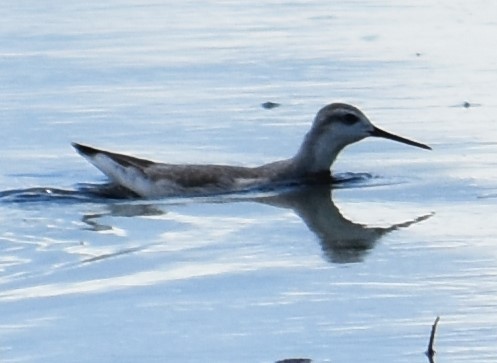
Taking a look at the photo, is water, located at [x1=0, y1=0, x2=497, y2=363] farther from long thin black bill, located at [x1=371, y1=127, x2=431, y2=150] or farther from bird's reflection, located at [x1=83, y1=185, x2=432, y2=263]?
long thin black bill, located at [x1=371, y1=127, x2=431, y2=150]

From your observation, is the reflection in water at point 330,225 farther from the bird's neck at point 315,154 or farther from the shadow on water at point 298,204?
the bird's neck at point 315,154

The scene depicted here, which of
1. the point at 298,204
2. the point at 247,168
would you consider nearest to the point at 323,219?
the point at 298,204

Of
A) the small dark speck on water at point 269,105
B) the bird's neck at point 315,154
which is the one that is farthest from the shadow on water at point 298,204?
the small dark speck on water at point 269,105

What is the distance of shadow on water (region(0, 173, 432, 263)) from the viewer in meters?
10.3

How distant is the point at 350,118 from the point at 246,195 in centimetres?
102

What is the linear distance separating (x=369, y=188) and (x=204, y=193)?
1.08 m

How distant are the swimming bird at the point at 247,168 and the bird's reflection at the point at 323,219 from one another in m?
0.13

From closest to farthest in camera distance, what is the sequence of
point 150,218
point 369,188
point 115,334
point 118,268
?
point 115,334 → point 118,268 → point 150,218 → point 369,188

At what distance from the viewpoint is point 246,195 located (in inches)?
482

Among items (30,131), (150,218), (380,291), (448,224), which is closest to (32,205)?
(150,218)

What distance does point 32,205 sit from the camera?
11688 millimetres

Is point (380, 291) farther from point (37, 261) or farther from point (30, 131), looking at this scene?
point (30, 131)

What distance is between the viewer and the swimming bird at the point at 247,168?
12234 millimetres

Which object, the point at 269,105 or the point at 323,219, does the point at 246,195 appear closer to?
the point at 323,219
